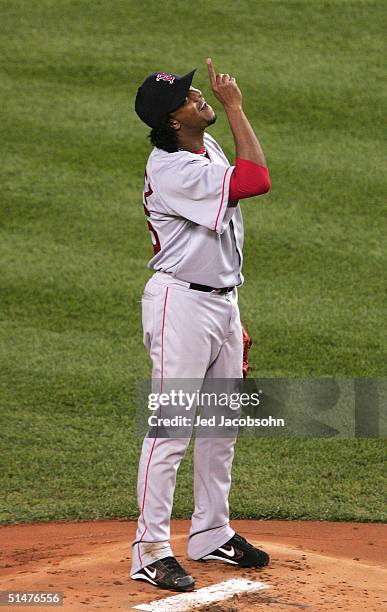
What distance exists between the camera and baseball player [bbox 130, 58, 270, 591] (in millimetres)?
3969

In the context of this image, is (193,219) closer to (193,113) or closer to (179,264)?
(179,264)

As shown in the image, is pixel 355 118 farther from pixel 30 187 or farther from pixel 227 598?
pixel 227 598

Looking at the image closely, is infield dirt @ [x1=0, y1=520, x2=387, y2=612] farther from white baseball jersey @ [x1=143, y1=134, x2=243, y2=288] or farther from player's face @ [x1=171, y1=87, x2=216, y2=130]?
player's face @ [x1=171, y1=87, x2=216, y2=130]

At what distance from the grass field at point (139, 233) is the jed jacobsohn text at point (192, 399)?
126 centimetres

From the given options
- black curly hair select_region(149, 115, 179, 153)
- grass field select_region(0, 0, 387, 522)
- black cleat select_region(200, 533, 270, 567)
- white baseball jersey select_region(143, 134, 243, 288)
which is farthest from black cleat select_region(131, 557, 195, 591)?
black curly hair select_region(149, 115, 179, 153)

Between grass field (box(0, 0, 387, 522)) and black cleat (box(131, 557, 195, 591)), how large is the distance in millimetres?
1310

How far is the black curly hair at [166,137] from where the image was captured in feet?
13.5

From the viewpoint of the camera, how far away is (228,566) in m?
4.30

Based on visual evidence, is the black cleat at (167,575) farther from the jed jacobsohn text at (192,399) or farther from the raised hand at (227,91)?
the raised hand at (227,91)

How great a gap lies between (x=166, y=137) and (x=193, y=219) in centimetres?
36

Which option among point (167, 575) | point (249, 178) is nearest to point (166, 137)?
point (249, 178)
